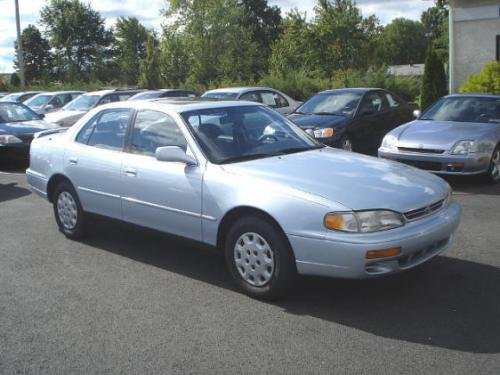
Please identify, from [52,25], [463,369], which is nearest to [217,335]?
[463,369]

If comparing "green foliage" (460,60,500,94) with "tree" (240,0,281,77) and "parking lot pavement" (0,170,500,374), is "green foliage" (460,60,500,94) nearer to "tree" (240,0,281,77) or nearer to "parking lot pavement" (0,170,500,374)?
"parking lot pavement" (0,170,500,374)

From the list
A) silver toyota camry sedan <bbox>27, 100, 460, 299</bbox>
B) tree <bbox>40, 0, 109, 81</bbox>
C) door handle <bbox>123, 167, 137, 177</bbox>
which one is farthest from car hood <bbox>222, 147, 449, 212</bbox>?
tree <bbox>40, 0, 109, 81</bbox>

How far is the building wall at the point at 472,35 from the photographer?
18.8 m

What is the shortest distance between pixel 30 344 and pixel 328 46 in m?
35.6

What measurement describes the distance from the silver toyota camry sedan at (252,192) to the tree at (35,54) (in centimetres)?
6809

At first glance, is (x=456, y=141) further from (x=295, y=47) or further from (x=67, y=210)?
(x=295, y=47)

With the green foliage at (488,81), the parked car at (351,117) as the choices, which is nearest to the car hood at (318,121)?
the parked car at (351,117)

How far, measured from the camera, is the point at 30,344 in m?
4.03

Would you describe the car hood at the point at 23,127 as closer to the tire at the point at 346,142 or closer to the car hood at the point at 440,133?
Answer: the tire at the point at 346,142

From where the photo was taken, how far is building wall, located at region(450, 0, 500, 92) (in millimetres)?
18844

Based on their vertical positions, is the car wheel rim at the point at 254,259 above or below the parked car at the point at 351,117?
below

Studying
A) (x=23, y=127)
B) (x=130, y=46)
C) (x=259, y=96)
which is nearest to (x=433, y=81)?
(x=259, y=96)

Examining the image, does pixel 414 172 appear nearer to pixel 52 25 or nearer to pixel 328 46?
pixel 328 46

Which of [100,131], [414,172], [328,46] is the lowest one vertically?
[414,172]
